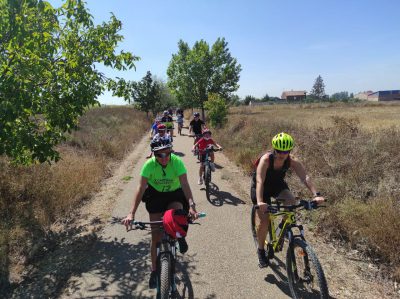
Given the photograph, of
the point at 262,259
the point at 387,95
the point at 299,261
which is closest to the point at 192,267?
the point at 262,259

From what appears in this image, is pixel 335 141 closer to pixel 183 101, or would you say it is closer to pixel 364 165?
pixel 364 165

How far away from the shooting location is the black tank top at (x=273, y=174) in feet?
15.6

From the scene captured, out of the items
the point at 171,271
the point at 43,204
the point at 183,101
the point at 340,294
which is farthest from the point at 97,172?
the point at 183,101

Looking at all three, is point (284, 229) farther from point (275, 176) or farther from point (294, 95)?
point (294, 95)

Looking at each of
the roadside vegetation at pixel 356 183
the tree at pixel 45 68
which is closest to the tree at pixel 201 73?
the roadside vegetation at pixel 356 183

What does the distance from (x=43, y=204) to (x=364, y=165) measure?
7.86m

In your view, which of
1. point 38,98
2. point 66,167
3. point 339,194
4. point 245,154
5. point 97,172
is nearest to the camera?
point 38,98

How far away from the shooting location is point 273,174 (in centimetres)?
484

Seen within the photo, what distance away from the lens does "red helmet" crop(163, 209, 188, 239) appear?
3.59m

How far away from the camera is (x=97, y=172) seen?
37.5 ft

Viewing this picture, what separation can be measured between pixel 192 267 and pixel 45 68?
4.23 metres

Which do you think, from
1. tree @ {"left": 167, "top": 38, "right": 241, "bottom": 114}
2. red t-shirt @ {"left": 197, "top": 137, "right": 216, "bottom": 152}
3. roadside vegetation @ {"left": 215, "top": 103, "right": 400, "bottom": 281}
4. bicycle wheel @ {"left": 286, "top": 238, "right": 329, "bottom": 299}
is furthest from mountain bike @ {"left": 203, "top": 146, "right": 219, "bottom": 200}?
tree @ {"left": 167, "top": 38, "right": 241, "bottom": 114}

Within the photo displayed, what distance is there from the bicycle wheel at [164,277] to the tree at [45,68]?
309 cm

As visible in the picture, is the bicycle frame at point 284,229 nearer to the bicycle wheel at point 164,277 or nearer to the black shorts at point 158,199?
the black shorts at point 158,199
